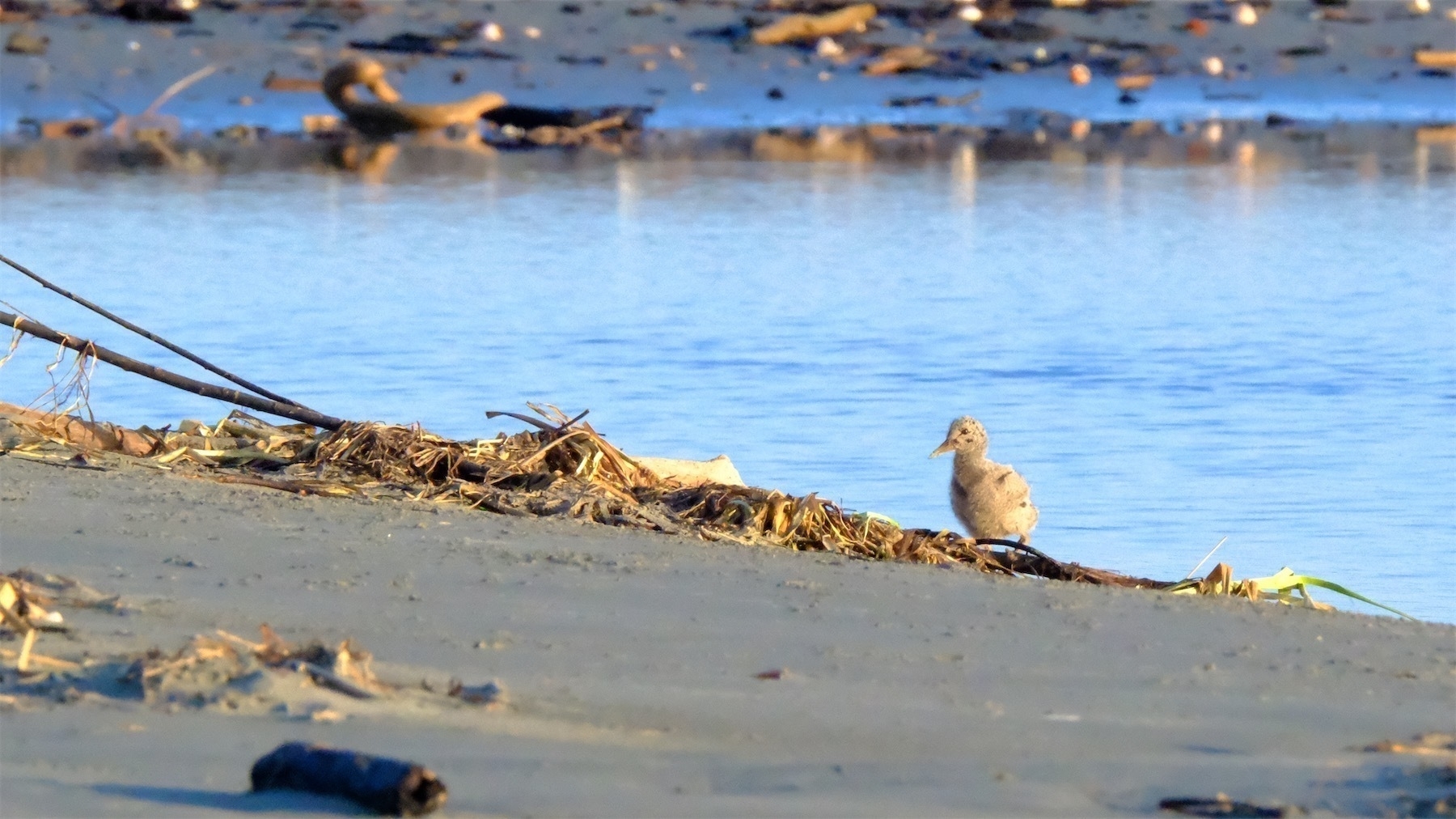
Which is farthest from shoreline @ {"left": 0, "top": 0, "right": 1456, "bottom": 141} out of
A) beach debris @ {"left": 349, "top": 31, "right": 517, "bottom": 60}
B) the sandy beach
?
the sandy beach

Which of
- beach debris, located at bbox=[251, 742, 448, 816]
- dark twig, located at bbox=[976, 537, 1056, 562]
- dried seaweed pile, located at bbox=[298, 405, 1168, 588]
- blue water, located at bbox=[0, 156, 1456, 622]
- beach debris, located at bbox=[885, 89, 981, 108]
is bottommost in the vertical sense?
blue water, located at bbox=[0, 156, 1456, 622]

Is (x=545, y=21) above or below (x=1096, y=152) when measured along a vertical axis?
above

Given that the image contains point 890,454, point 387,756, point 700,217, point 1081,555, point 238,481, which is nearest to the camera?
point 387,756

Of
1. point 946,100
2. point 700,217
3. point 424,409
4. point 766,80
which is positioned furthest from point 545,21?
point 424,409

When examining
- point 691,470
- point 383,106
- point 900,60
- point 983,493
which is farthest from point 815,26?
point 691,470

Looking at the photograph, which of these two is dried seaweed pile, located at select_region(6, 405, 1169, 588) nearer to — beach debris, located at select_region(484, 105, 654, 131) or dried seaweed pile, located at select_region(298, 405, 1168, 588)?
dried seaweed pile, located at select_region(298, 405, 1168, 588)

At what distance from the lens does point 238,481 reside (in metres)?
5.39

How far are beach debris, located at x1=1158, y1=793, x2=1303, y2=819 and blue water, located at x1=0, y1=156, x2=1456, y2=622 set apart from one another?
144 inches

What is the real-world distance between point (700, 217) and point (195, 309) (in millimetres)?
6741

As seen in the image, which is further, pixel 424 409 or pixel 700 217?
pixel 700 217

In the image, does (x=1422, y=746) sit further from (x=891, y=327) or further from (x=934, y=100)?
(x=934, y=100)

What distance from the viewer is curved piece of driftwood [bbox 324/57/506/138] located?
26906 millimetres

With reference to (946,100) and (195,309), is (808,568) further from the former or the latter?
(946,100)

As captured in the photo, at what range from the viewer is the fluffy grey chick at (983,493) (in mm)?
7266
